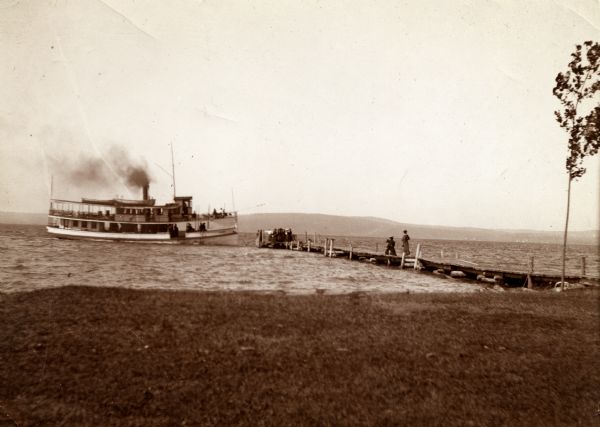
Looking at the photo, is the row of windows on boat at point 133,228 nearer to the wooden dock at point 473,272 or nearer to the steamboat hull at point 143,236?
the steamboat hull at point 143,236

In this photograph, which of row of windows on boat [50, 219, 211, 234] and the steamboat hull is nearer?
the steamboat hull

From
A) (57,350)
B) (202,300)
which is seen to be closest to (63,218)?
(202,300)

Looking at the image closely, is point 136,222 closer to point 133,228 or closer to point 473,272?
point 133,228

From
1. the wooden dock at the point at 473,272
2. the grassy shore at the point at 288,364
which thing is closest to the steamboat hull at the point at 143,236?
the wooden dock at the point at 473,272

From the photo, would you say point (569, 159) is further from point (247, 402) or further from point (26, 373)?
point (26, 373)

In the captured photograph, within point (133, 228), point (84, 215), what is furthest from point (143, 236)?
point (84, 215)

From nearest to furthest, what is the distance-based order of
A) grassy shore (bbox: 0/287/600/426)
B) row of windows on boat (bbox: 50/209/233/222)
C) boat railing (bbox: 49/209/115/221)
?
grassy shore (bbox: 0/287/600/426), row of windows on boat (bbox: 50/209/233/222), boat railing (bbox: 49/209/115/221)

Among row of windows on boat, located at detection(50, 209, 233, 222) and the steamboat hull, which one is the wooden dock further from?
row of windows on boat, located at detection(50, 209, 233, 222)

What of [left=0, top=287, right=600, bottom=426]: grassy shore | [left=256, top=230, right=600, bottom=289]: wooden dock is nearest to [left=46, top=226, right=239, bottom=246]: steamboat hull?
[left=256, top=230, right=600, bottom=289]: wooden dock
